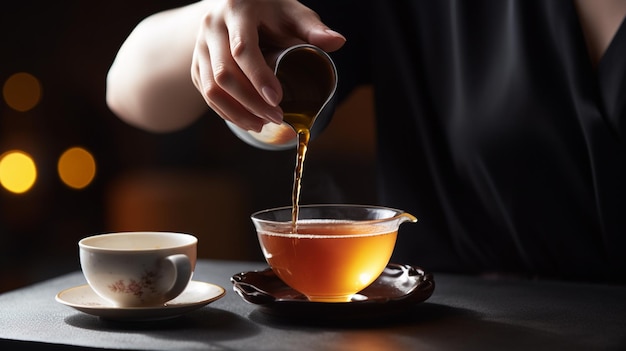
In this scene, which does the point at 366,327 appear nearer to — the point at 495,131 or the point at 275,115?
the point at 275,115

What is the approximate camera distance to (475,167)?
1.69 metres

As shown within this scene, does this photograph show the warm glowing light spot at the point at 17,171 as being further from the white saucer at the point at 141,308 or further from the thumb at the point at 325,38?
the thumb at the point at 325,38

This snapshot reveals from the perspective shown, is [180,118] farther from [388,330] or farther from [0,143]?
[0,143]

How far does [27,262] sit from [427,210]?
2.12 m

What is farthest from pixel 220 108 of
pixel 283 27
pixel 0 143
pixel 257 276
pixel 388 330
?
pixel 0 143

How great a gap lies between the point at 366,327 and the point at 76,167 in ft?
8.73

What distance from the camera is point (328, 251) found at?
120 centimetres

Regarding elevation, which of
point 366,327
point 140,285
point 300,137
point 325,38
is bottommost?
point 366,327

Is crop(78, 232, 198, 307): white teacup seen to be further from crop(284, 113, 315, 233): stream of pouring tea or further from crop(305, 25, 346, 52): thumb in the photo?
crop(305, 25, 346, 52): thumb

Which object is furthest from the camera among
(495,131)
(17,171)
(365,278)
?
A: (17,171)

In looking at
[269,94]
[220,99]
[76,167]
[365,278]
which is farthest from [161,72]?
[76,167]

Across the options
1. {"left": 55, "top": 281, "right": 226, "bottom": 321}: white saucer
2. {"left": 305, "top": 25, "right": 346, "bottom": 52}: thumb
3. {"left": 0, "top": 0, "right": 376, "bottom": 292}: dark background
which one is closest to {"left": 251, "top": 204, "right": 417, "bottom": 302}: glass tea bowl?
{"left": 55, "top": 281, "right": 226, "bottom": 321}: white saucer

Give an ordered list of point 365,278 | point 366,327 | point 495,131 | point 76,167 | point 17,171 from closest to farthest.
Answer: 1. point 366,327
2. point 365,278
3. point 495,131
4. point 17,171
5. point 76,167

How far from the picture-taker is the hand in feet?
3.93
